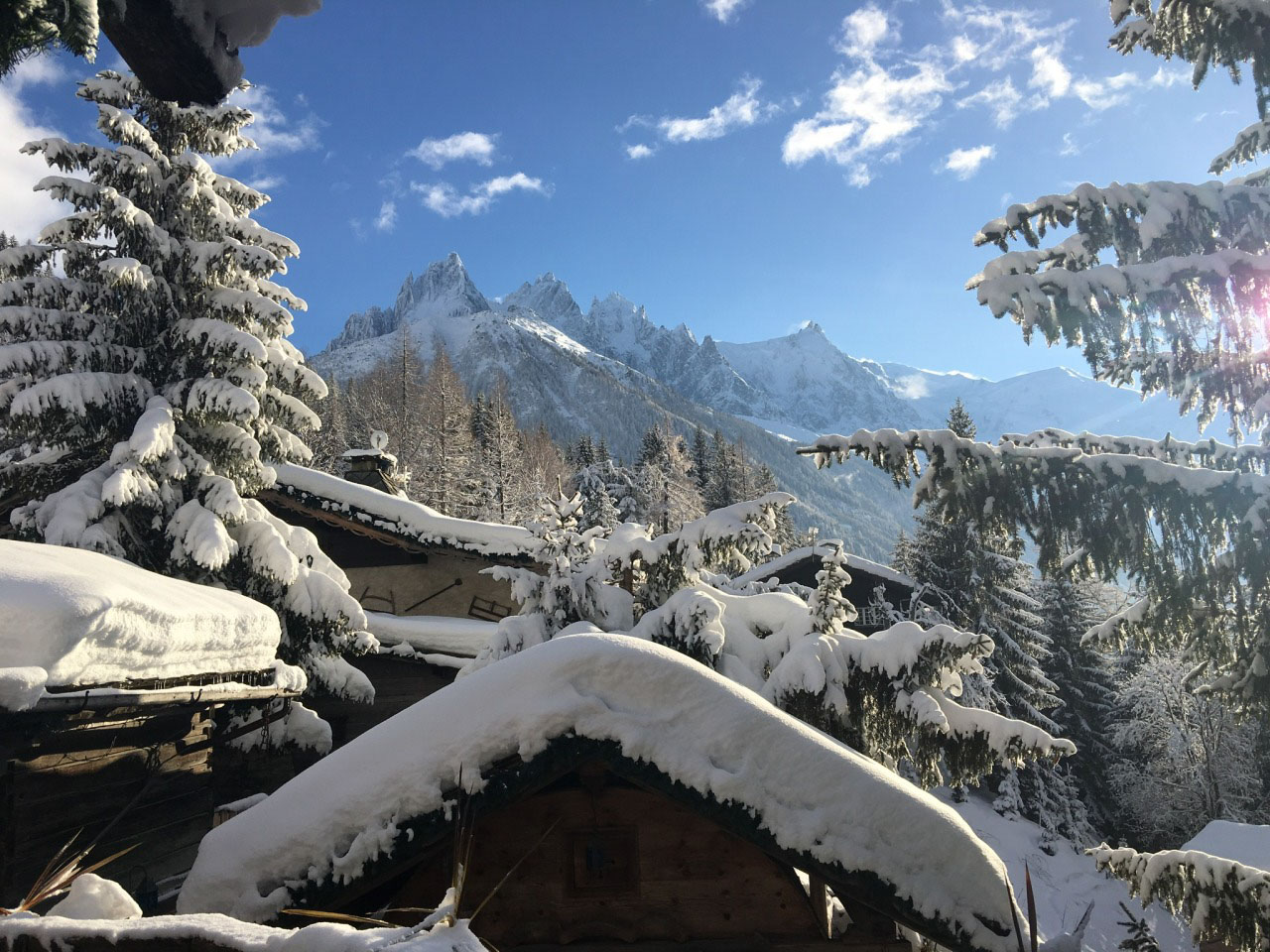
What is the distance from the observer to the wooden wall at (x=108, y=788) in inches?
231

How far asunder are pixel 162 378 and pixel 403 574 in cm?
627

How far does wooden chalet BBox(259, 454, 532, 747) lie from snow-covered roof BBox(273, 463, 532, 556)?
19 mm

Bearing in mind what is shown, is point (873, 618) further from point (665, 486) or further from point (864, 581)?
point (665, 486)

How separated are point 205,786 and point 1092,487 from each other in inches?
399

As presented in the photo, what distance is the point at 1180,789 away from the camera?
26.2m

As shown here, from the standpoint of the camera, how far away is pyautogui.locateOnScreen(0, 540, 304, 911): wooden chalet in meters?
4.84

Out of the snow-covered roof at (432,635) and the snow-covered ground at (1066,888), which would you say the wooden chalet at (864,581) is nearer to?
the snow-covered ground at (1066,888)

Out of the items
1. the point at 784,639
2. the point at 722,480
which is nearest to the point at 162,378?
the point at 784,639

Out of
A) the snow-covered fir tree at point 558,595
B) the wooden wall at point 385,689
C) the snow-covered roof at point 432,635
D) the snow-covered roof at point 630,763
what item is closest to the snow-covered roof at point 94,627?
the snow-covered roof at point 630,763

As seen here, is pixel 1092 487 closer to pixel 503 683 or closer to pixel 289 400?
pixel 503 683

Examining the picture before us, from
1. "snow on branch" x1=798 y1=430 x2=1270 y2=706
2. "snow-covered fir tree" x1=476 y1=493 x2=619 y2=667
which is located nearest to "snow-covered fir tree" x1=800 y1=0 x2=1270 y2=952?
"snow on branch" x1=798 y1=430 x2=1270 y2=706

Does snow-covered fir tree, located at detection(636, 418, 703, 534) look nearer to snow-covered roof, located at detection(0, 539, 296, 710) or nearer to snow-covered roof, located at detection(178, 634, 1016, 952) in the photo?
snow-covered roof, located at detection(0, 539, 296, 710)

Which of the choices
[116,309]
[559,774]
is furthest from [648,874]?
[116,309]

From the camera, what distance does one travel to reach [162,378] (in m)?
10.9
